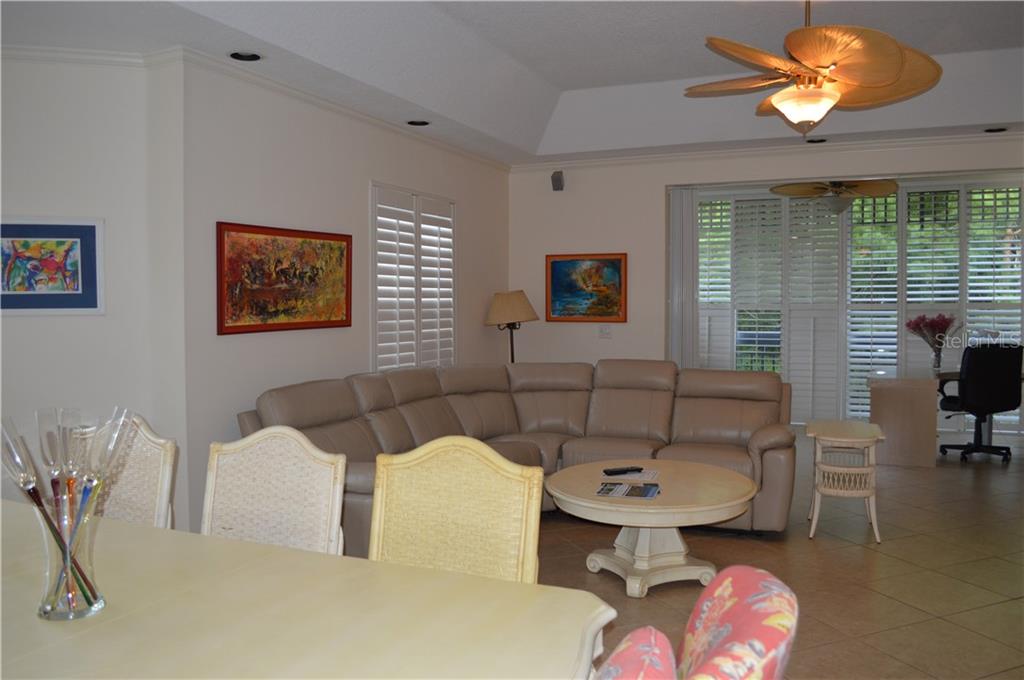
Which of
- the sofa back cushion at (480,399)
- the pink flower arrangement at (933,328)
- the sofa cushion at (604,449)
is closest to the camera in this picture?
the sofa cushion at (604,449)

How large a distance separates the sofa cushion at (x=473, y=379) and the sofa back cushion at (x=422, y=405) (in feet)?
0.29

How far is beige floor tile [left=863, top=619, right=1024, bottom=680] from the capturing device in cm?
315

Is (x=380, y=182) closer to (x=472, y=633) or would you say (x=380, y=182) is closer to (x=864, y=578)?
(x=864, y=578)

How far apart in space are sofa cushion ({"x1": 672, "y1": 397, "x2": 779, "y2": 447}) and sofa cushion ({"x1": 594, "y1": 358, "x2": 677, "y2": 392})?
0.78 ft

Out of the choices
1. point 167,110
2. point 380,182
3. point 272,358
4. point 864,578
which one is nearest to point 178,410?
point 272,358

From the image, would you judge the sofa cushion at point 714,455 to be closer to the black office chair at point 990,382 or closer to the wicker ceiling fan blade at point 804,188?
the wicker ceiling fan blade at point 804,188

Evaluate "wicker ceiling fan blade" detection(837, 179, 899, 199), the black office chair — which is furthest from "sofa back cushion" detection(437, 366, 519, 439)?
the black office chair

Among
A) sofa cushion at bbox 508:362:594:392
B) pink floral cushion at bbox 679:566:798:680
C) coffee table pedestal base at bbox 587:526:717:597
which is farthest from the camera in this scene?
sofa cushion at bbox 508:362:594:392

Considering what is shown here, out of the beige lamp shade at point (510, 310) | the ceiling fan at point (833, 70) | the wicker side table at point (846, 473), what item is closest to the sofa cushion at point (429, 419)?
the beige lamp shade at point (510, 310)

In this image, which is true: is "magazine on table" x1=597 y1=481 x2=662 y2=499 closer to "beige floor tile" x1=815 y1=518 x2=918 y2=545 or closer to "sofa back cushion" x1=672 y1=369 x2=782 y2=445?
"sofa back cushion" x1=672 y1=369 x2=782 y2=445

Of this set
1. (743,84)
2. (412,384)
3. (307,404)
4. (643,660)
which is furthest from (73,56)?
(643,660)

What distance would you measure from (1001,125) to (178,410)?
229 inches

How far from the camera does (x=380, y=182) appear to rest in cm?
561

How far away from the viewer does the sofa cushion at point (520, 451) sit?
5059 millimetres
